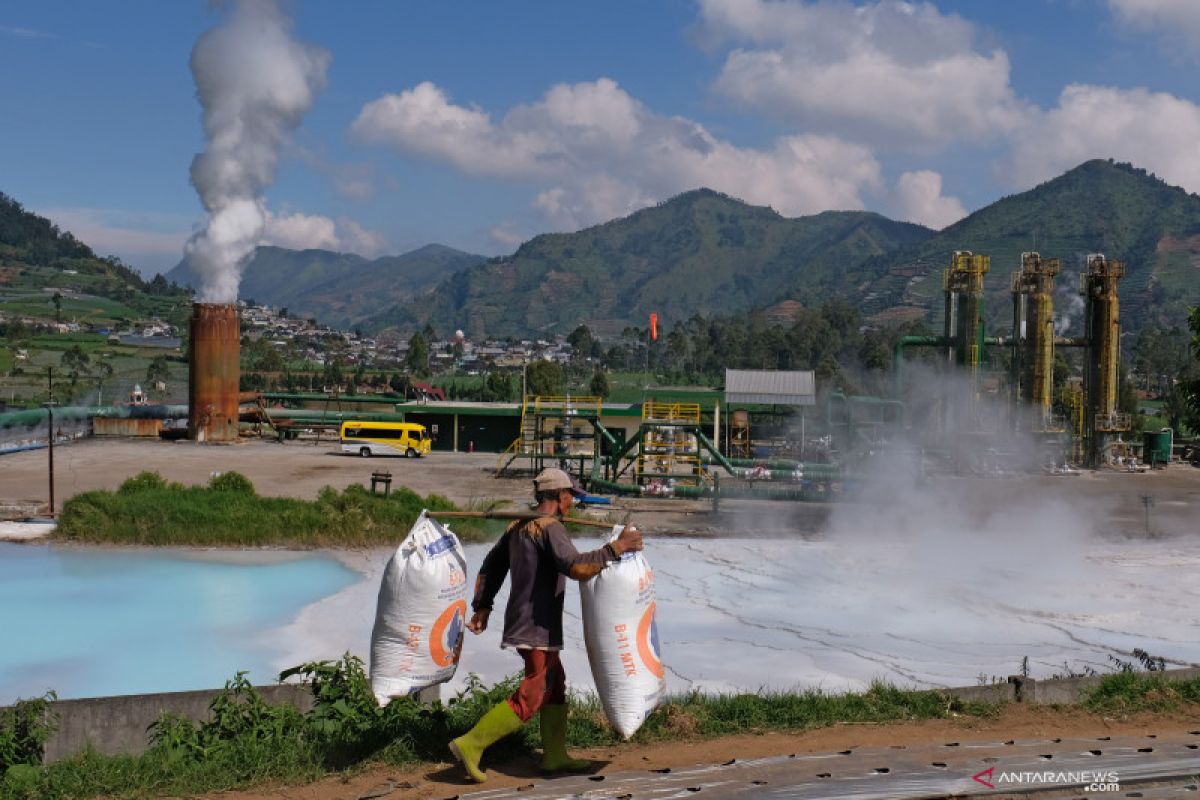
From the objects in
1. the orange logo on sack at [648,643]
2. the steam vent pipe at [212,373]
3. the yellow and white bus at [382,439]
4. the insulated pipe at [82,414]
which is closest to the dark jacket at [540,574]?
the orange logo on sack at [648,643]

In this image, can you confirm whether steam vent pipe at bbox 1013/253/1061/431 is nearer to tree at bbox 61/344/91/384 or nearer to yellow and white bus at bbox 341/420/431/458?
yellow and white bus at bbox 341/420/431/458

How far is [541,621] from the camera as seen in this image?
6980 mm

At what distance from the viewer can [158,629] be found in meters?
17.0

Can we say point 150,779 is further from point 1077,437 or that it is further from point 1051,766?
point 1077,437

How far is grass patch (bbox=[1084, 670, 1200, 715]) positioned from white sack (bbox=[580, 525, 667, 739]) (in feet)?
13.8

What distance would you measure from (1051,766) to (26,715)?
7157 mm

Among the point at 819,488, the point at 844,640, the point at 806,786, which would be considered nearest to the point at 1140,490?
the point at 819,488

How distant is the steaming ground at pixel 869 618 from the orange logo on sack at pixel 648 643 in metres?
3.96

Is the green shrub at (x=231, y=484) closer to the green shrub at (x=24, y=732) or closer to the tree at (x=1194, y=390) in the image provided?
the green shrub at (x=24, y=732)

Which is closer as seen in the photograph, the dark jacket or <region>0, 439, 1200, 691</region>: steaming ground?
the dark jacket

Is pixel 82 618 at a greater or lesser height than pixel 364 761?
lesser

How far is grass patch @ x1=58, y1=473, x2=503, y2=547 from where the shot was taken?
24109 millimetres

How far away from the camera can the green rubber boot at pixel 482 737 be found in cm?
685

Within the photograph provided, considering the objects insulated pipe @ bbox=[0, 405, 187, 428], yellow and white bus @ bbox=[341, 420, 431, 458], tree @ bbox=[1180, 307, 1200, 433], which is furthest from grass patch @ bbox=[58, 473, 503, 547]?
insulated pipe @ bbox=[0, 405, 187, 428]
